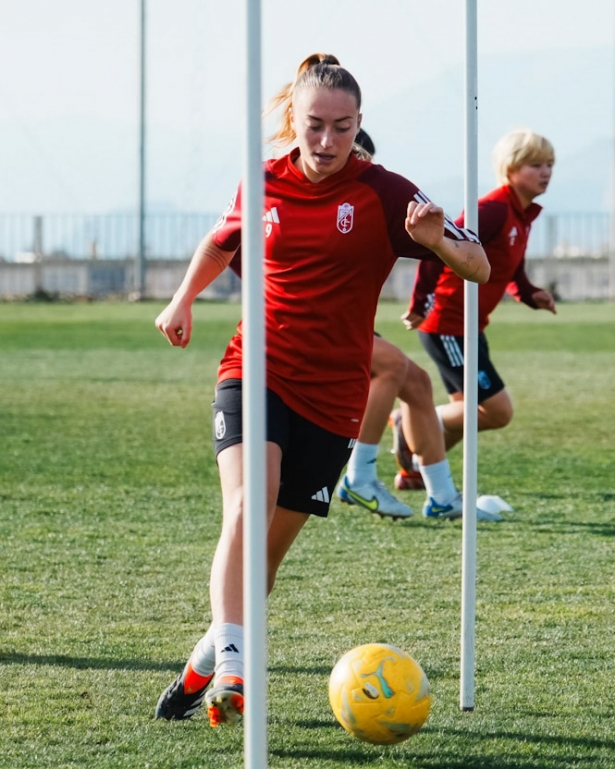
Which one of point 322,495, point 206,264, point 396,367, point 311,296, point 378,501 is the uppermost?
point 206,264

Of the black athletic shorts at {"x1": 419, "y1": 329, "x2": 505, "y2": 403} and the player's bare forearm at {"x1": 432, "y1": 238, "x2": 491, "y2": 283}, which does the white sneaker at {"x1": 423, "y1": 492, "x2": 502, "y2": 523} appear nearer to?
the black athletic shorts at {"x1": 419, "y1": 329, "x2": 505, "y2": 403}

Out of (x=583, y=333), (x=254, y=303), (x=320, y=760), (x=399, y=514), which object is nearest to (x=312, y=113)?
(x=254, y=303)

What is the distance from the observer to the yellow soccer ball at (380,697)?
10.9ft

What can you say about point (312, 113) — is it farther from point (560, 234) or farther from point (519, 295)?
point (560, 234)

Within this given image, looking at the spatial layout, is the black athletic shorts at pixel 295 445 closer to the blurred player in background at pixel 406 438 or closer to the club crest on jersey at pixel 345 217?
the club crest on jersey at pixel 345 217

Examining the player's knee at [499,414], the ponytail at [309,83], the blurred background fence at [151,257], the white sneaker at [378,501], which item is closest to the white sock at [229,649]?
the ponytail at [309,83]

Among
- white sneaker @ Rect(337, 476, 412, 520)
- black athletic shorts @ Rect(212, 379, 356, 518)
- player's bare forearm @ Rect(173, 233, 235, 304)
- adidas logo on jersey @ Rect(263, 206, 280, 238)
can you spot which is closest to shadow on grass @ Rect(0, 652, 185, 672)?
black athletic shorts @ Rect(212, 379, 356, 518)

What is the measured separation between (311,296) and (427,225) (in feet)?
1.57

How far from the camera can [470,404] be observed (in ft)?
12.1

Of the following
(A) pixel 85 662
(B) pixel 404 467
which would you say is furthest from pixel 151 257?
(A) pixel 85 662

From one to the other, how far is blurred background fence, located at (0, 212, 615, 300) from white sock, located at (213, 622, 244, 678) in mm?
27475

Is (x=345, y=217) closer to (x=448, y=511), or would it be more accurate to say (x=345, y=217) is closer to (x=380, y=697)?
(x=380, y=697)

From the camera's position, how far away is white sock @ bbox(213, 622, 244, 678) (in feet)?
10.4

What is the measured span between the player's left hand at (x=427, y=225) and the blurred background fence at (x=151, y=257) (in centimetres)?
2734
